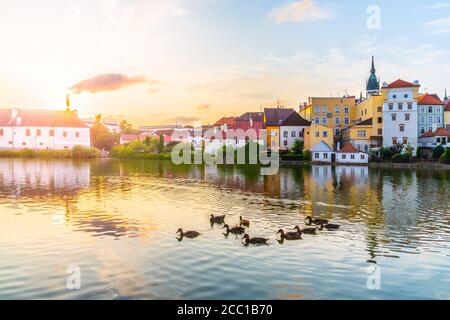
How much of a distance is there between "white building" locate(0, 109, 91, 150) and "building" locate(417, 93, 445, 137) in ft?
274

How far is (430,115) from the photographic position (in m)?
91.5

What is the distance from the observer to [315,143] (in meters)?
90.9

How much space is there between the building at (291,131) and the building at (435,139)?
79.8 ft

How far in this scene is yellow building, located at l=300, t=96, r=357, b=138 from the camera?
10181cm

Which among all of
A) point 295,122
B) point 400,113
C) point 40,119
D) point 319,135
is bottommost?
point 319,135

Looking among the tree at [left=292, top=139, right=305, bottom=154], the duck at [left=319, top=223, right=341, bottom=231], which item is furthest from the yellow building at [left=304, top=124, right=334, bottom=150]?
the duck at [left=319, top=223, right=341, bottom=231]

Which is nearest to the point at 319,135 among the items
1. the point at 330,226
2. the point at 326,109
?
the point at 326,109

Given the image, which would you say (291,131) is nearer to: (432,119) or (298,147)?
(298,147)

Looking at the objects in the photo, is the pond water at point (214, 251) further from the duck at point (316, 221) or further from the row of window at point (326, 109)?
the row of window at point (326, 109)

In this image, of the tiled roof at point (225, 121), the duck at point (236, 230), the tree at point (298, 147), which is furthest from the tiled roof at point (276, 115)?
the duck at point (236, 230)

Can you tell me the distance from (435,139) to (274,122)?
3422cm

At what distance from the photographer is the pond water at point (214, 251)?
13.1 metres

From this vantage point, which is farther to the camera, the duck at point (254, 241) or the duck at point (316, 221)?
the duck at point (316, 221)

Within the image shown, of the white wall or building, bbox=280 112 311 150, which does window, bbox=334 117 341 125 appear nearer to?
building, bbox=280 112 311 150
